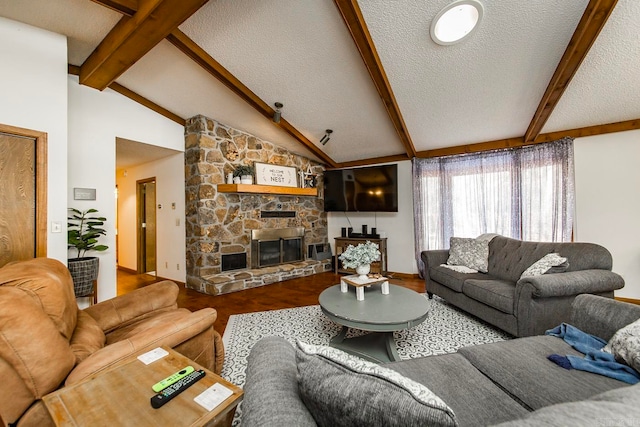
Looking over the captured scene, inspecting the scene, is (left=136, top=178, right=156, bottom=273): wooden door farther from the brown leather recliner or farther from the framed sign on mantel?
the brown leather recliner

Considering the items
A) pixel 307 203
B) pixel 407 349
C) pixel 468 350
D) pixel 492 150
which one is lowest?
pixel 407 349

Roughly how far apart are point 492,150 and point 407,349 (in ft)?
11.2

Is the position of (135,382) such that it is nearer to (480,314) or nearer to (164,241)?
(480,314)

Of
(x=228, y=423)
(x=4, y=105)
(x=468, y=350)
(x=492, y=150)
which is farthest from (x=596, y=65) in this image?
(x=4, y=105)

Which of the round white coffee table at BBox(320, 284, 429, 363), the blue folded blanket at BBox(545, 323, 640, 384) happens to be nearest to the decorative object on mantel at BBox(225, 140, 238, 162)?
the round white coffee table at BBox(320, 284, 429, 363)

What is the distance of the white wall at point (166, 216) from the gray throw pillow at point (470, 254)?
4.09m

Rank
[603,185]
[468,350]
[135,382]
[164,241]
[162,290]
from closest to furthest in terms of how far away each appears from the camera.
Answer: [135,382] → [468,350] → [162,290] → [603,185] → [164,241]

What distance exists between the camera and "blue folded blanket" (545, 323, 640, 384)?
4.00ft

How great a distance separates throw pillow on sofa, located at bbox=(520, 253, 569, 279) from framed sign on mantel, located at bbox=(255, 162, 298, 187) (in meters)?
3.81

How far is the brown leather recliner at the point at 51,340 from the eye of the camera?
40.3 inches

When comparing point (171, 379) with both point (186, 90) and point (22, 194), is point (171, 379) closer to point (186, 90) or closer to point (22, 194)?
point (22, 194)

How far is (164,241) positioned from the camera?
16.0ft

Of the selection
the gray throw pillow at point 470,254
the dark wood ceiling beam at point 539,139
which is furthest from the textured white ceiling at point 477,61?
the gray throw pillow at point 470,254

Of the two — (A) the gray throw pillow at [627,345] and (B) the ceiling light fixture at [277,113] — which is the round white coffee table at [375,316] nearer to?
(A) the gray throw pillow at [627,345]
